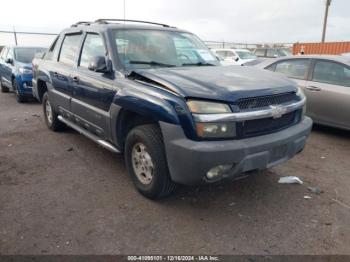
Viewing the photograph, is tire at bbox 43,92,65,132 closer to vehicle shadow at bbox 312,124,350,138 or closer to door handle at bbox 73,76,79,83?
door handle at bbox 73,76,79,83

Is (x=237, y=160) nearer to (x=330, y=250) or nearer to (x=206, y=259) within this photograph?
(x=206, y=259)

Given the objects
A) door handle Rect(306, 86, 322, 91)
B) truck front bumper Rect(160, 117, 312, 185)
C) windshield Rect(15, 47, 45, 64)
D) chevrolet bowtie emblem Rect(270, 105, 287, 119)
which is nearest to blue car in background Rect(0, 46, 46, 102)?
windshield Rect(15, 47, 45, 64)

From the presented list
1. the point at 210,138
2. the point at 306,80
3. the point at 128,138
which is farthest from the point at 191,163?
the point at 306,80

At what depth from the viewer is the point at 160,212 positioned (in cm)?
338

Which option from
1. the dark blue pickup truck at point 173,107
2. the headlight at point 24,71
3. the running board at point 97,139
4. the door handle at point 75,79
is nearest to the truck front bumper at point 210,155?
the dark blue pickup truck at point 173,107

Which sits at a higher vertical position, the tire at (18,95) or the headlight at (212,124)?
the headlight at (212,124)

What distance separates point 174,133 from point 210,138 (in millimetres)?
323

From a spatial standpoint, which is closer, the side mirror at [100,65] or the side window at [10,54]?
the side mirror at [100,65]

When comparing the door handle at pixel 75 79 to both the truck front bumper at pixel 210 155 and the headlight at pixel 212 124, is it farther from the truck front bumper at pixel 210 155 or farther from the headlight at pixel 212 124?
the headlight at pixel 212 124

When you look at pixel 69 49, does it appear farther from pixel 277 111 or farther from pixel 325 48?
pixel 325 48

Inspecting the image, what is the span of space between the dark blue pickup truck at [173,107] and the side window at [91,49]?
0.01 meters

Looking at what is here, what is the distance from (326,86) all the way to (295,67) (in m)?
0.85

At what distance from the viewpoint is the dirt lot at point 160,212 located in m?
2.85

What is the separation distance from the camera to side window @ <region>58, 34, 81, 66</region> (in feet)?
16.0
